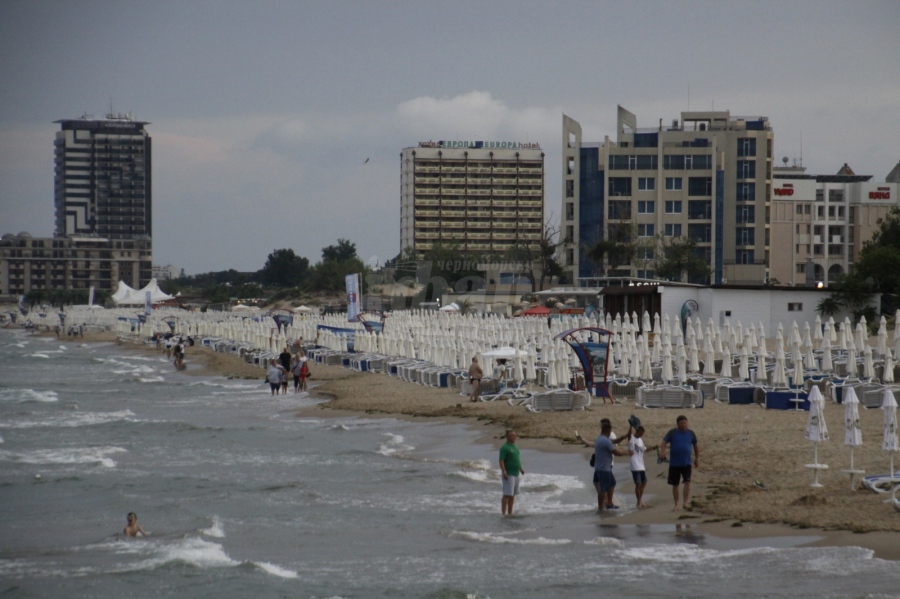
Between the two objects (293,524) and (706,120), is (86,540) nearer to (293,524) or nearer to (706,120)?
(293,524)

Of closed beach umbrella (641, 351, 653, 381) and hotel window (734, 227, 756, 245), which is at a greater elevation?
hotel window (734, 227, 756, 245)

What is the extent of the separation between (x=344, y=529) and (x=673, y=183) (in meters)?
75.6

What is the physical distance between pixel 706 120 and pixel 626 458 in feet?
260

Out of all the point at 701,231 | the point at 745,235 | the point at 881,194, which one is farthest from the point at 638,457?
the point at 881,194

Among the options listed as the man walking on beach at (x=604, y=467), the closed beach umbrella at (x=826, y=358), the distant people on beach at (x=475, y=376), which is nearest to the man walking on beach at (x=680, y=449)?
the man walking on beach at (x=604, y=467)

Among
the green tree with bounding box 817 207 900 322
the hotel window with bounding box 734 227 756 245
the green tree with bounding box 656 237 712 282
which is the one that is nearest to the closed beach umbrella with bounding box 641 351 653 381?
the green tree with bounding box 817 207 900 322

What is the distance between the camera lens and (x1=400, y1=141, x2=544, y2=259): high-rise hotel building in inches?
6078

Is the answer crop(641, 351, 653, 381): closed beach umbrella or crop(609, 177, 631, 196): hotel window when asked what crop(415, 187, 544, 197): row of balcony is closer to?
crop(609, 177, 631, 196): hotel window

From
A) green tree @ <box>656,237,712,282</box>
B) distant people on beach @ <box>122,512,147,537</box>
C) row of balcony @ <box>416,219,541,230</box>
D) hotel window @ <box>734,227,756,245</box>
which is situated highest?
row of balcony @ <box>416,219,541,230</box>

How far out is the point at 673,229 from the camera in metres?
87.8

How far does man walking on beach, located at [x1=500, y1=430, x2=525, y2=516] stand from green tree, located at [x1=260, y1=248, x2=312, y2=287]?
502 feet

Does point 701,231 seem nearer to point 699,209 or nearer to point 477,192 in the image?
point 699,209

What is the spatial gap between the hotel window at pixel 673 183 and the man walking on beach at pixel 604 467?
245ft

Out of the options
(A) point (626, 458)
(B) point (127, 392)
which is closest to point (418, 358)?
(B) point (127, 392)
